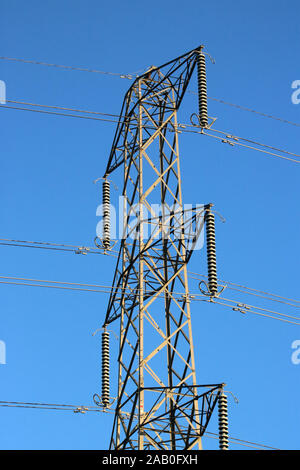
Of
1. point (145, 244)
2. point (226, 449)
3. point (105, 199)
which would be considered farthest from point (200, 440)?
point (105, 199)

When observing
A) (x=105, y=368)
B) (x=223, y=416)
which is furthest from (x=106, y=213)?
(x=223, y=416)

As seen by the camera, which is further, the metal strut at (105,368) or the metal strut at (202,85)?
the metal strut at (105,368)

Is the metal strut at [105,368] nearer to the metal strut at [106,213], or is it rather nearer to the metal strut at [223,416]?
the metal strut at [106,213]

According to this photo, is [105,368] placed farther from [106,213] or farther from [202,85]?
[202,85]

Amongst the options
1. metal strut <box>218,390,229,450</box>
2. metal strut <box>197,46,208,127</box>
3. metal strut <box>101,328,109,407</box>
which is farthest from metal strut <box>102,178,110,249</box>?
metal strut <box>218,390,229,450</box>

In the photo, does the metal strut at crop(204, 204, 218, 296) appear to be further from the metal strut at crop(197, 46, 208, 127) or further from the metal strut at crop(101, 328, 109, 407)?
the metal strut at crop(101, 328, 109, 407)

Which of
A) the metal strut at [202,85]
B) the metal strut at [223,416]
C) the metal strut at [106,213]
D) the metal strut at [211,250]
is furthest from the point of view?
the metal strut at [106,213]

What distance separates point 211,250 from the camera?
36.7 metres

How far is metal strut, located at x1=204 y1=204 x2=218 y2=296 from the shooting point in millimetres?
35844

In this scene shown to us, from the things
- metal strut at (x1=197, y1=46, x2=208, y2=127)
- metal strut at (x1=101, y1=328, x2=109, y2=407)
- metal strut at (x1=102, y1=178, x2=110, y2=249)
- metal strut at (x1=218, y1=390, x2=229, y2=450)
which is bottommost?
metal strut at (x1=218, y1=390, x2=229, y2=450)

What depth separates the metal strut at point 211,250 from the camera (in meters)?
35.8

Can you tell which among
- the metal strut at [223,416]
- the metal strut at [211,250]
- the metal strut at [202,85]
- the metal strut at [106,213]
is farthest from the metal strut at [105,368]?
the metal strut at [202,85]

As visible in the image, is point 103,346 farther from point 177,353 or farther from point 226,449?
point 226,449

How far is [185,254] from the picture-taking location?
36875mm
